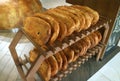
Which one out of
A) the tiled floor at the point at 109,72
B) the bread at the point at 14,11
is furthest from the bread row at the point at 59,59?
the bread at the point at 14,11

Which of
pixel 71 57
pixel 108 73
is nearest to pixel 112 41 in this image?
pixel 108 73

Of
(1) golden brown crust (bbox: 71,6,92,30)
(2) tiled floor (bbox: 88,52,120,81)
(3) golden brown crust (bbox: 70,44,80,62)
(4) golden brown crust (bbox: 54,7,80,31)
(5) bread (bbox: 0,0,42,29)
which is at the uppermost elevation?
(4) golden brown crust (bbox: 54,7,80,31)

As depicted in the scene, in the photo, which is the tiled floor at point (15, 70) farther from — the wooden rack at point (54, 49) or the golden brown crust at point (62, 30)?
the golden brown crust at point (62, 30)

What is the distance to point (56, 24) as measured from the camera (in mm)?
624

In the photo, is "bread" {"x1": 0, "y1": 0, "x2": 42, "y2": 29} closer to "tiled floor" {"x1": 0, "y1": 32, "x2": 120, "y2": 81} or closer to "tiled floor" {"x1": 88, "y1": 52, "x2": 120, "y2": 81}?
"tiled floor" {"x1": 0, "y1": 32, "x2": 120, "y2": 81}

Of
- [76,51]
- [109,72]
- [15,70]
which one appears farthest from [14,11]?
[109,72]

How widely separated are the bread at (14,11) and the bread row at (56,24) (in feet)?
2.04

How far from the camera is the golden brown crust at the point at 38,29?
0.61 metres

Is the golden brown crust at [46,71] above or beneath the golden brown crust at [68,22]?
beneath

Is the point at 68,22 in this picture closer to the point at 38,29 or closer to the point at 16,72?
the point at 38,29

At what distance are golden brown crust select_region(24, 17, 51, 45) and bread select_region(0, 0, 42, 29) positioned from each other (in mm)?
622

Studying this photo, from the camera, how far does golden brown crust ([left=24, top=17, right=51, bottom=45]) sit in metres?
0.61

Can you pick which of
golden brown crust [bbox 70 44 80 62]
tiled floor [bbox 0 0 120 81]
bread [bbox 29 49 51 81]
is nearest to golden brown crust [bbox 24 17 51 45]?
bread [bbox 29 49 51 81]

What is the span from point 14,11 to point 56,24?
792 mm
